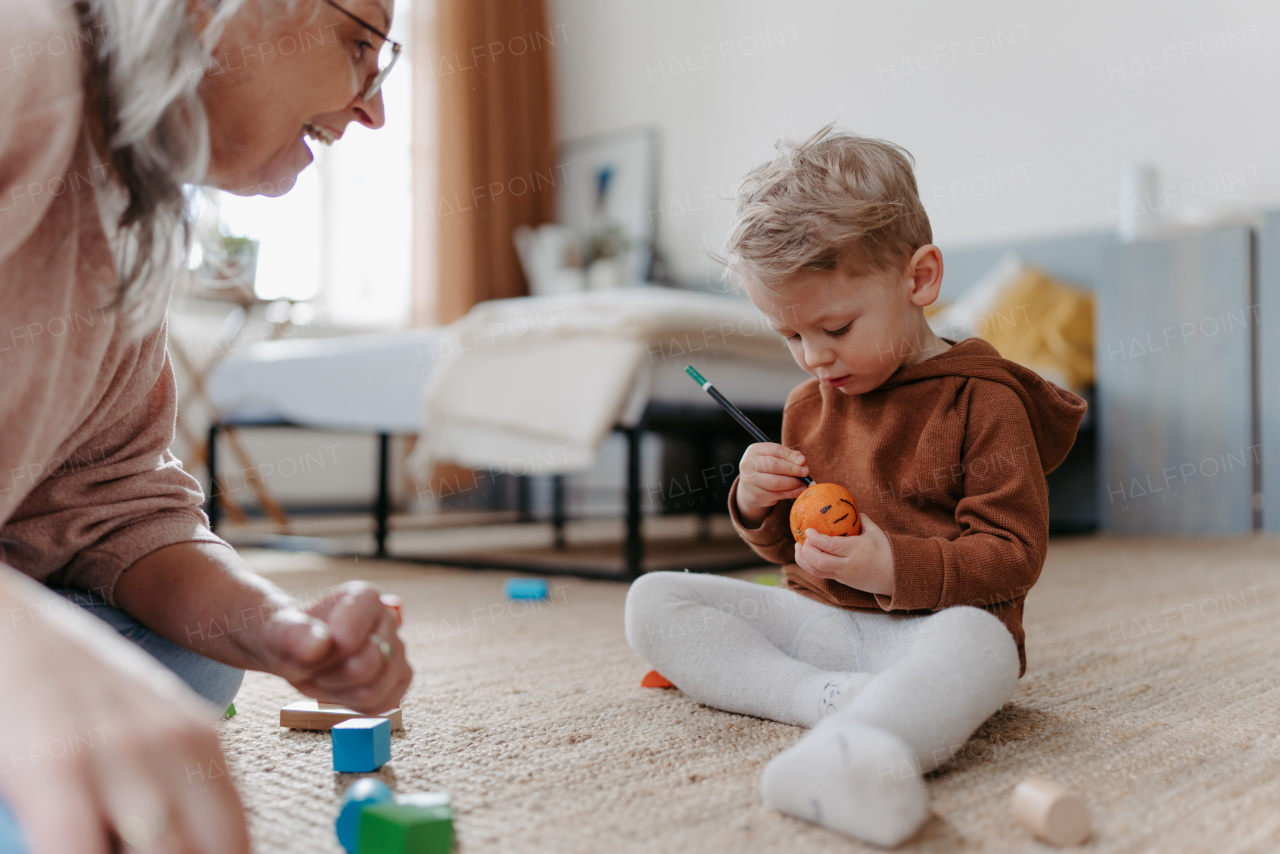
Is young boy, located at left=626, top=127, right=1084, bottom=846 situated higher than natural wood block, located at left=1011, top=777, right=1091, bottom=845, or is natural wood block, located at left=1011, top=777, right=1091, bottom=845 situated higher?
young boy, located at left=626, top=127, right=1084, bottom=846

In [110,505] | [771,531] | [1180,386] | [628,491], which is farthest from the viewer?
[1180,386]

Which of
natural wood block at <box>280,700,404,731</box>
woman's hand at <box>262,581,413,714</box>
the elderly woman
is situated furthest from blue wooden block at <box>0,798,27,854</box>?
natural wood block at <box>280,700,404,731</box>

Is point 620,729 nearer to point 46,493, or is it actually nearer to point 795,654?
point 795,654

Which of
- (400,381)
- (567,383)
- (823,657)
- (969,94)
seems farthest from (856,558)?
(969,94)

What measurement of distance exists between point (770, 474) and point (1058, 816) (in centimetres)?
38

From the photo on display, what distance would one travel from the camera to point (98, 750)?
37cm

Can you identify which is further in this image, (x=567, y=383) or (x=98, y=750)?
(x=567, y=383)

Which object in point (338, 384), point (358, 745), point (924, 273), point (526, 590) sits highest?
point (924, 273)

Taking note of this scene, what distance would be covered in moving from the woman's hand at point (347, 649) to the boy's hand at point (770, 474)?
0.40 metres

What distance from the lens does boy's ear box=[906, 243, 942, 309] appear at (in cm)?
85

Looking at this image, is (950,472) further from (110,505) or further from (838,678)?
(110,505)

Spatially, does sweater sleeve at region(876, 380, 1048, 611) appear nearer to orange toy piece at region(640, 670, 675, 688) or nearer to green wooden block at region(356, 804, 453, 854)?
orange toy piece at region(640, 670, 675, 688)

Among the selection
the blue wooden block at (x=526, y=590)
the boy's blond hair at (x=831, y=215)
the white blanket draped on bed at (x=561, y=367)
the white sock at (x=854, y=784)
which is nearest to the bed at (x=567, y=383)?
the white blanket draped on bed at (x=561, y=367)

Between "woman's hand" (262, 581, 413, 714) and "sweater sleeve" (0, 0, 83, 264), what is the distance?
9.5 inches
